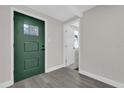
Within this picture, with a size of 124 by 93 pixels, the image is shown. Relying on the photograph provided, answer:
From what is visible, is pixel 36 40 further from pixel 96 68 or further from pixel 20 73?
pixel 96 68

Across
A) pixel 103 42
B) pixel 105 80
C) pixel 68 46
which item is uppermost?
pixel 103 42

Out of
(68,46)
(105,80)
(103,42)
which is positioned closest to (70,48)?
(68,46)

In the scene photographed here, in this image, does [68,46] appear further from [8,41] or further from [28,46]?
[8,41]

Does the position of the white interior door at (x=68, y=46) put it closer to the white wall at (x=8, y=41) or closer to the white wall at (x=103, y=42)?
the white wall at (x=8, y=41)

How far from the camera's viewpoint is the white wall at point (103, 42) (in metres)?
1.88

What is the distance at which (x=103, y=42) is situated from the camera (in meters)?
2.21

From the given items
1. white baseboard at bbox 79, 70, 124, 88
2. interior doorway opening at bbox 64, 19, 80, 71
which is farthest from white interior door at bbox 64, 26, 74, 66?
white baseboard at bbox 79, 70, 124, 88

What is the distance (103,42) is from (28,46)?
215 centimetres

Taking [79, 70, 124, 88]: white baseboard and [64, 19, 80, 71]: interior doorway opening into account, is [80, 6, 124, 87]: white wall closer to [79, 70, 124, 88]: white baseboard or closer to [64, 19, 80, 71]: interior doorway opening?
[79, 70, 124, 88]: white baseboard

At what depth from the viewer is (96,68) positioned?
2.39 metres

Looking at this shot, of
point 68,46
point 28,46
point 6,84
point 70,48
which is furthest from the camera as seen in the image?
point 70,48

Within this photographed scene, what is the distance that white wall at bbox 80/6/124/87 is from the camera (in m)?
1.88

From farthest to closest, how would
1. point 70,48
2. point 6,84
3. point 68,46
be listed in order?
point 70,48 → point 68,46 → point 6,84
